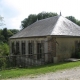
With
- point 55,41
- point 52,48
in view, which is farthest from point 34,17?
point 52,48

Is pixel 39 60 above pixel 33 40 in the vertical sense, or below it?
below

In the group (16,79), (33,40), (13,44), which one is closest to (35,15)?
(13,44)

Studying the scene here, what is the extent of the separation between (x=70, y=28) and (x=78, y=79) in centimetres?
1168

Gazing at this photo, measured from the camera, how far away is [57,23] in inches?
790

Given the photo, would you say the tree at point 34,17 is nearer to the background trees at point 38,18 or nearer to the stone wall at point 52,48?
the background trees at point 38,18

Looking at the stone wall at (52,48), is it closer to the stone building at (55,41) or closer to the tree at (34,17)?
the stone building at (55,41)

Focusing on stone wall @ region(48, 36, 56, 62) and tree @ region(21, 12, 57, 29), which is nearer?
stone wall @ region(48, 36, 56, 62)

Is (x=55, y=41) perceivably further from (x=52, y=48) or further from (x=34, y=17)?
(x=34, y=17)

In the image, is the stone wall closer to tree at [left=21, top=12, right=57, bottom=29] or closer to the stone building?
the stone building

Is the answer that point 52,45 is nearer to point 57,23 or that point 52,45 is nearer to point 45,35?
point 45,35

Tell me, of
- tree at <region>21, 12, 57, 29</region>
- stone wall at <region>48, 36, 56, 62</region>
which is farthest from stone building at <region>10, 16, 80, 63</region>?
tree at <region>21, 12, 57, 29</region>

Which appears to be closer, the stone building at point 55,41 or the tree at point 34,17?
the stone building at point 55,41

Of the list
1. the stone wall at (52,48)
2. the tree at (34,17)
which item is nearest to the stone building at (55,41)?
the stone wall at (52,48)

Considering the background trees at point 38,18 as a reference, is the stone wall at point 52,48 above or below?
below
